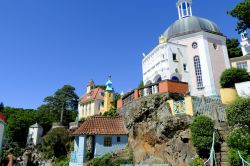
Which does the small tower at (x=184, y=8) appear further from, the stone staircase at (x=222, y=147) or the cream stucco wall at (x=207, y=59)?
the stone staircase at (x=222, y=147)

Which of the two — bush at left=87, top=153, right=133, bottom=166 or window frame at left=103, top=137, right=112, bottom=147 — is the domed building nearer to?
window frame at left=103, top=137, right=112, bottom=147

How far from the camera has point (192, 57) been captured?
3322 cm

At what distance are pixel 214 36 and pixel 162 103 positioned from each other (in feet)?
56.6

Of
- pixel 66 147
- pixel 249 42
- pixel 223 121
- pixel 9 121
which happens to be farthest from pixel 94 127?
pixel 9 121

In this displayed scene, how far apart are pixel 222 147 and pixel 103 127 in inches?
541

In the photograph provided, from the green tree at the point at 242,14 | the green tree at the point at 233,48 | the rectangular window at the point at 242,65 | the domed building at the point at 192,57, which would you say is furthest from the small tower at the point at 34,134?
the green tree at the point at 242,14

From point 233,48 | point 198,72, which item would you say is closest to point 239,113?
point 198,72

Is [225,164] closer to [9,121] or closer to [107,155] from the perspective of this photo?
[107,155]

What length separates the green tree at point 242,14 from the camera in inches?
1004

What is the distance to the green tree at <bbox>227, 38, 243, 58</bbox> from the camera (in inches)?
A: 1649

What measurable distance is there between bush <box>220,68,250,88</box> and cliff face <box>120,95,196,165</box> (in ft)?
29.5

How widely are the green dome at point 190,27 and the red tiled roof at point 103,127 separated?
53.4 ft

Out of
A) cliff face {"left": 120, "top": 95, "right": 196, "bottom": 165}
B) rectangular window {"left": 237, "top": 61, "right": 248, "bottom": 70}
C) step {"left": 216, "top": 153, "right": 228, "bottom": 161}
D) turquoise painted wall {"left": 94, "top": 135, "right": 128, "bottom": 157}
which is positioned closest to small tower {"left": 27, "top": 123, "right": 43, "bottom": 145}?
turquoise painted wall {"left": 94, "top": 135, "right": 128, "bottom": 157}

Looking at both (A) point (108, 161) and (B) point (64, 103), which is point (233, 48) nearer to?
(A) point (108, 161)
